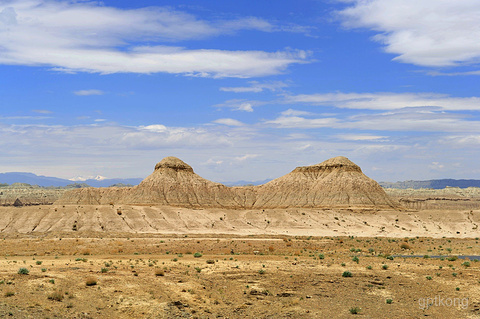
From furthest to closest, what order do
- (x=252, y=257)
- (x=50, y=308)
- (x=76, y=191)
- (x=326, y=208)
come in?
(x=76, y=191) < (x=326, y=208) < (x=252, y=257) < (x=50, y=308)

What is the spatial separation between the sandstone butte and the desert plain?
12994 millimetres

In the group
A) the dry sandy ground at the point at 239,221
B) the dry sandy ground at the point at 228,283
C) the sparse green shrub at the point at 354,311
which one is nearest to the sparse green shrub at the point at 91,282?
the dry sandy ground at the point at 228,283

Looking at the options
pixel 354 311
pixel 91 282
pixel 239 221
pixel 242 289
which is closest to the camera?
pixel 91 282

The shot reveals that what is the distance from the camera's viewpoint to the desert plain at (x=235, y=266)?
84.4 ft

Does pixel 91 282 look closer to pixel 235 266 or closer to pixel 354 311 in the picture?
pixel 235 266

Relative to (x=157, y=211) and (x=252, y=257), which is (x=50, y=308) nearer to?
(x=252, y=257)

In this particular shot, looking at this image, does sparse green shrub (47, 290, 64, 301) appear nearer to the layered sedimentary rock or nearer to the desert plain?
the desert plain

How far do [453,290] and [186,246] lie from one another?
31.0 meters

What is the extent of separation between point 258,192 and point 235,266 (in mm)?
96572

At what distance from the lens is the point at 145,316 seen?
24.0 meters

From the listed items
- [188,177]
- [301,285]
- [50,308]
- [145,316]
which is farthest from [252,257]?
[188,177]

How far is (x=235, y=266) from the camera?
35.7 m

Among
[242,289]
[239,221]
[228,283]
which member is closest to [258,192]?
[239,221]

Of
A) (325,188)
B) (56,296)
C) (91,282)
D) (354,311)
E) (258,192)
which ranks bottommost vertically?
(354,311)
